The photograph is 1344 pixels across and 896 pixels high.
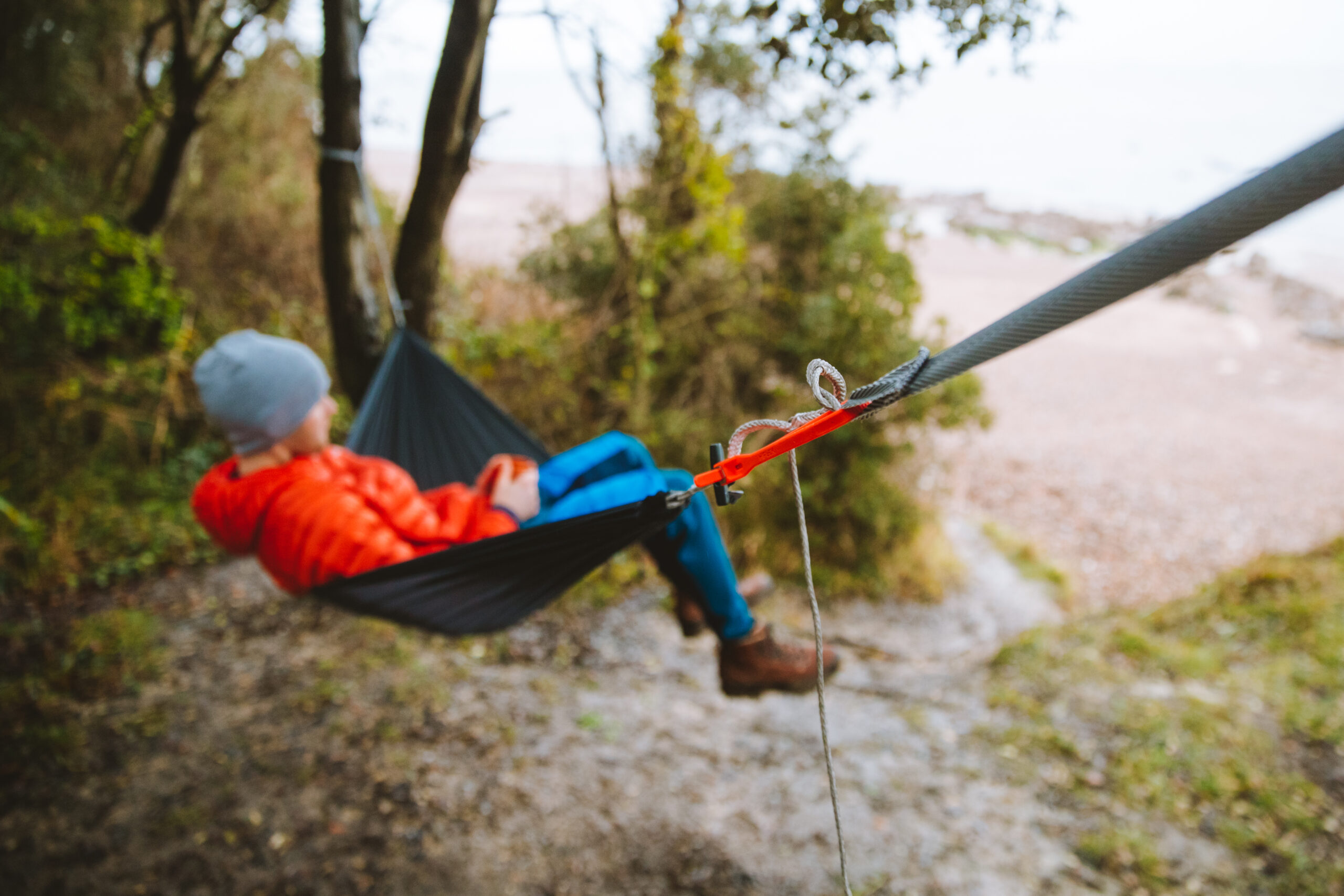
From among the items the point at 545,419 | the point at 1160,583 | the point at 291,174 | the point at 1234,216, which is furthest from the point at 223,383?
the point at 1160,583

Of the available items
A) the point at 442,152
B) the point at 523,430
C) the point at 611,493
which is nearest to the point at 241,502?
the point at 611,493

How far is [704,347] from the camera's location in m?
3.53

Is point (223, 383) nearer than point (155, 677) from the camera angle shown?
Yes

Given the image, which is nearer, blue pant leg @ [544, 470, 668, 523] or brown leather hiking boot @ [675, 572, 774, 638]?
blue pant leg @ [544, 470, 668, 523]

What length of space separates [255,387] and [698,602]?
Result: 0.85 metres

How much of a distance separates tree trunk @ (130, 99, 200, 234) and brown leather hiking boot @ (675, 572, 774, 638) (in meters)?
3.03

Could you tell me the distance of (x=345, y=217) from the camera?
71.6 inches

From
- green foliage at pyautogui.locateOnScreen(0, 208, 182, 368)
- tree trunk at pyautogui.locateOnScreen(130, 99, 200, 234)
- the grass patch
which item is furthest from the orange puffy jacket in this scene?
the grass patch

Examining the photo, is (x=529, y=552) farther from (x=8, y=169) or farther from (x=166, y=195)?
(x=8, y=169)

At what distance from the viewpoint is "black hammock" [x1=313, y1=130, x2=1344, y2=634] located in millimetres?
391

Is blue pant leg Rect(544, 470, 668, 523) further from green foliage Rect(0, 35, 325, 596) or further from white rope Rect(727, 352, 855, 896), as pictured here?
green foliage Rect(0, 35, 325, 596)

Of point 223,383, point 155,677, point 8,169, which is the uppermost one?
point 8,169

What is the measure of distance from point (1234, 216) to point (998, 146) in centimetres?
739

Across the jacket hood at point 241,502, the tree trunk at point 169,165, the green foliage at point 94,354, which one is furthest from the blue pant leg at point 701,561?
the tree trunk at point 169,165
